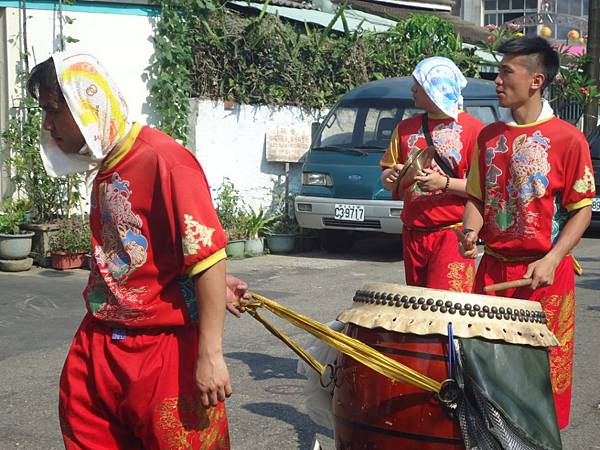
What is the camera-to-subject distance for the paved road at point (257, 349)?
5597mm

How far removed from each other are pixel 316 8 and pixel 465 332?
48.3 ft

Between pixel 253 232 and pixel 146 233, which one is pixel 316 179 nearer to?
pixel 253 232

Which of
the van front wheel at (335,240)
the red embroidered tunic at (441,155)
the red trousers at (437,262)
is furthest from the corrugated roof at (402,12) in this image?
the red trousers at (437,262)

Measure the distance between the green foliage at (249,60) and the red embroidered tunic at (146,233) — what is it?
965cm

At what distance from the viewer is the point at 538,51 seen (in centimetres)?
460

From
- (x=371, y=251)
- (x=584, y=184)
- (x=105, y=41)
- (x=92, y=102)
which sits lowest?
(x=371, y=251)

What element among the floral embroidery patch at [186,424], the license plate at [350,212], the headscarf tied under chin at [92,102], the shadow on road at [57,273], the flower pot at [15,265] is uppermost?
the headscarf tied under chin at [92,102]

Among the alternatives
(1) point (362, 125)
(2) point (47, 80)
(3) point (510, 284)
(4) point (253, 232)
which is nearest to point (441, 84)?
(3) point (510, 284)

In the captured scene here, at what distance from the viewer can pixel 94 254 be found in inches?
129

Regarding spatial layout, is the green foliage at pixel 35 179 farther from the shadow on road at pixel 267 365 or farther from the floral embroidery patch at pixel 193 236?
the floral embroidery patch at pixel 193 236

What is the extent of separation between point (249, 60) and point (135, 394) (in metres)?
10.8

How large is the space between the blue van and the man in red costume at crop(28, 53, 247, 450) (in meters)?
8.99

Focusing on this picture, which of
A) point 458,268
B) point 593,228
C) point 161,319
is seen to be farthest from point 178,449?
point 593,228

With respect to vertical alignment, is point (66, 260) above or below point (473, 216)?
below
